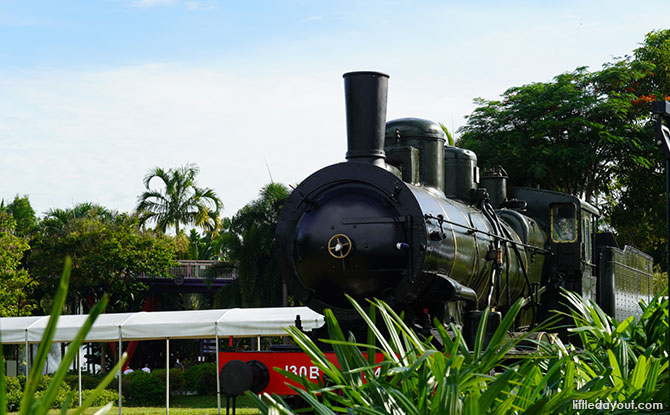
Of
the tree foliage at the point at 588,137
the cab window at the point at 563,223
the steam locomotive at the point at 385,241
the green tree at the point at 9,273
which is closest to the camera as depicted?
the steam locomotive at the point at 385,241

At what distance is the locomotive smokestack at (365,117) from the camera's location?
7797mm

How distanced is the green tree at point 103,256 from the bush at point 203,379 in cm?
969

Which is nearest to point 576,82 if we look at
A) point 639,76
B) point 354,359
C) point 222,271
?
point 639,76

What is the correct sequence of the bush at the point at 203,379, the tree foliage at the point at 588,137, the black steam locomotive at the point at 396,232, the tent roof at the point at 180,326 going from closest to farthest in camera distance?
the black steam locomotive at the point at 396,232 → the tent roof at the point at 180,326 → the bush at the point at 203,379 → the tree foliage at the point at 588,137

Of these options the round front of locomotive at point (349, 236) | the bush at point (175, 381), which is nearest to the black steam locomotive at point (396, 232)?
the round front of locomotive at point (349, 236)

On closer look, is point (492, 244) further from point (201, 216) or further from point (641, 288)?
point (201, 216)

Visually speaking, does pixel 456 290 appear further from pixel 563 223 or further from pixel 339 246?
pixel 563 223

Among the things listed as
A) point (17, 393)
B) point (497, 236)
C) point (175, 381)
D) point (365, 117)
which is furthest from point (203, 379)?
point (365, 117)

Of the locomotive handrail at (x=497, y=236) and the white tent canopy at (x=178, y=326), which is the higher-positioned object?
the locomotive handrail at (x=497, y=236)

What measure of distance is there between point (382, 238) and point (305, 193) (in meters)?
0.95

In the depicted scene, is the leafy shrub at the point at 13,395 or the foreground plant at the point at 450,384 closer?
the foreground plant at the point at 450,384

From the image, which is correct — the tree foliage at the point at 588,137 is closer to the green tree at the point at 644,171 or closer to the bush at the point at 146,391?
the green tree at the point at 644,171

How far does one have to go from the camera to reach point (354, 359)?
4.02m

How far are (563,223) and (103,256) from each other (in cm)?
2382
